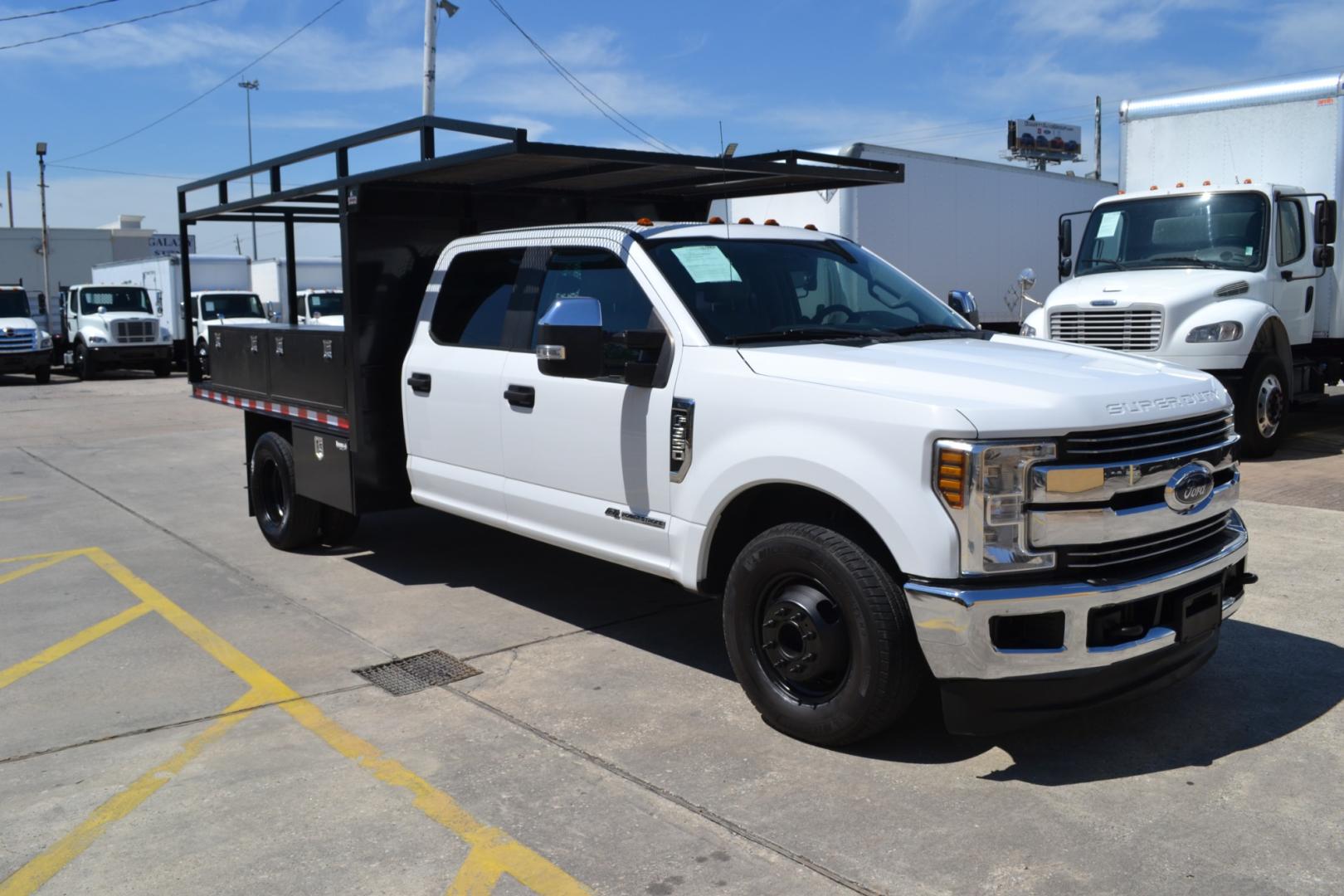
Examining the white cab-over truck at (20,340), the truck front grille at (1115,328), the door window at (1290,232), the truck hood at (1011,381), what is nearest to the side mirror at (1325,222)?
the door window at (1290,232)

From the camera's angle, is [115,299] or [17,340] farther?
[115,299]

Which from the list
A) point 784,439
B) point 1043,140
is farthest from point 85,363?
point 1043,140

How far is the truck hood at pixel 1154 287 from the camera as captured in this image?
10.7 meters

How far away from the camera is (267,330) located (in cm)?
754

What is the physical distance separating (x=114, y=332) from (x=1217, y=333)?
24.7 m

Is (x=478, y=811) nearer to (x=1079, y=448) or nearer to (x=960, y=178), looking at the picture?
(x=1079, y=448)

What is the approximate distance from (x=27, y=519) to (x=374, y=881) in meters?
7.19

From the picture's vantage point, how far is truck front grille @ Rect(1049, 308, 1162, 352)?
10633 millimetres

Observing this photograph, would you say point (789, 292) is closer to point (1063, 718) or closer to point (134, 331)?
point (1063, 718)

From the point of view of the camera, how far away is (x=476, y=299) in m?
6.19

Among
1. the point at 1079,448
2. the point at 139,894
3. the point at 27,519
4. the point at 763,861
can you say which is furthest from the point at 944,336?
the point at 27,519

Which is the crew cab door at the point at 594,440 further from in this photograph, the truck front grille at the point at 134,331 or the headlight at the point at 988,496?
the truck front grille at the point at 134,331

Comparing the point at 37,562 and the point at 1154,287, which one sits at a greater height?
the point at 1154,287

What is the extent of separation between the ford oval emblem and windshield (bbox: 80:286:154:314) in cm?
2845
